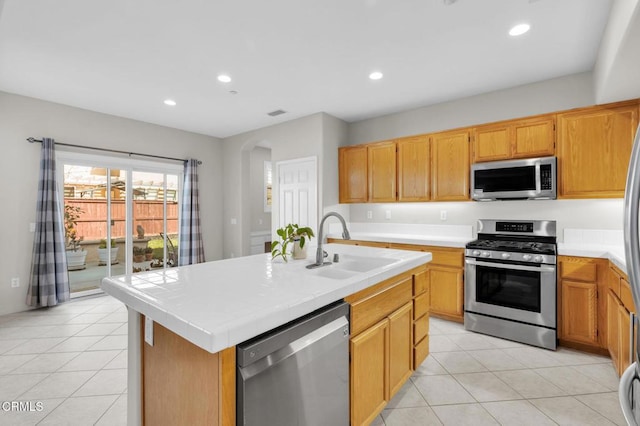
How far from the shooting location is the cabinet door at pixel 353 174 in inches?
176

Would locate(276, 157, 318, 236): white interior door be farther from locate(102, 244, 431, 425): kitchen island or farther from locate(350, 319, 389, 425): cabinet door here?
locate(350, 319, 389, 425): cabinet door

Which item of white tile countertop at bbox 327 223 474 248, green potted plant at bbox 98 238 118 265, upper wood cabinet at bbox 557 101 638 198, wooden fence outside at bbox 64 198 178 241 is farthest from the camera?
green potted plant at bbox 98 238 118 265

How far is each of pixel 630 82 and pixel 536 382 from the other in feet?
8.19

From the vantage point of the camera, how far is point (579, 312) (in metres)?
2.73

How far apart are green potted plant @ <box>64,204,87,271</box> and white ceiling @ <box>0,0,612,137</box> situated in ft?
4.97

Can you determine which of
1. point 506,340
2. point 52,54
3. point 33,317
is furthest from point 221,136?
point 506,340

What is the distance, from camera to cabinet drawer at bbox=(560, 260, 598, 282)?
2.67 meters

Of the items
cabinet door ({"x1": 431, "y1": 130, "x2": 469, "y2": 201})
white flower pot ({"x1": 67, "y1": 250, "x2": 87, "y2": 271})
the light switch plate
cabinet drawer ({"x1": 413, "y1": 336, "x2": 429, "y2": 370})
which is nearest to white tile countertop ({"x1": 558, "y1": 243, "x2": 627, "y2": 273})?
cabinet door ({"x1": 431, "y1": 130, "x2": 469, "y2": 201})

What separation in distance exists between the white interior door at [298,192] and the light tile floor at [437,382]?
237 centimetres

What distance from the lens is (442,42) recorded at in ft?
8.64

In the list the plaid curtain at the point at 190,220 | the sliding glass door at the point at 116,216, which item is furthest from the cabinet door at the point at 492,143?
the sliding glass door at the point at 116,216

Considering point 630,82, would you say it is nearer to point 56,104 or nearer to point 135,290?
point 135,290

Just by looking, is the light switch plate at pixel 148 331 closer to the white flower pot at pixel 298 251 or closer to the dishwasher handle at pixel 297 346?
the dishwasher handle at pixel 297 346

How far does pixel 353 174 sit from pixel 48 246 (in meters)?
4.19
